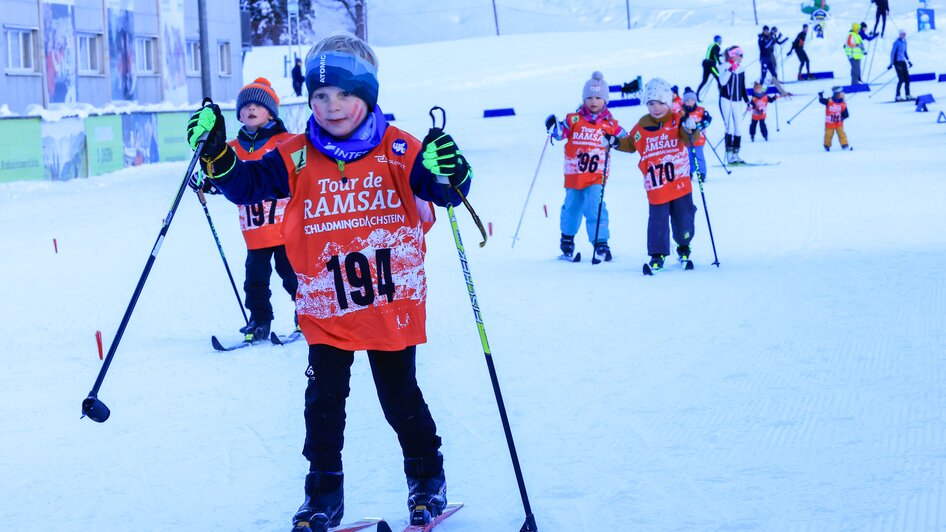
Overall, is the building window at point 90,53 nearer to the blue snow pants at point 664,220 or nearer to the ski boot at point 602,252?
the ski boot at point 602,252

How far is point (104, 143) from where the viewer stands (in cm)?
2053

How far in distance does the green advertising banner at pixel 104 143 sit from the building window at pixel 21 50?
6.83 m

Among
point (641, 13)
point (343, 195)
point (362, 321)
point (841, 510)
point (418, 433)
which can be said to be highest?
point (641, 13)

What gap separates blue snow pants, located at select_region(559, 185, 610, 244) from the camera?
10328mm

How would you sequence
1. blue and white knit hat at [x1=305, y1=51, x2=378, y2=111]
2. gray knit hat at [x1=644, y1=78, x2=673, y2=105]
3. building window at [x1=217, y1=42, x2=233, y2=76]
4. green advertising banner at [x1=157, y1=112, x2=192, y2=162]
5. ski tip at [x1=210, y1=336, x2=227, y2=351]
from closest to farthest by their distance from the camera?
blue and white knit hat at [x1=305, y1=51, x2=378, y2=111] → ski tip at [x1=210, y1=336, x2=227, y2=351] → gray knit hat at [x1=644, y1=78, x2=673, y2=105] → green advertising banner at [x1=157, y1=112, x2=192, y2=162] → building window at [x1=217, y1=42, x2=233, y2=76]

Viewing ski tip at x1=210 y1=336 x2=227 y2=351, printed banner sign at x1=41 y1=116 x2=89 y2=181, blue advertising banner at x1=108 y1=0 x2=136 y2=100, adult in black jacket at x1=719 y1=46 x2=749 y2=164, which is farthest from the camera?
blue advertising banner at x1=108 y1=0 x2=136 y2=100

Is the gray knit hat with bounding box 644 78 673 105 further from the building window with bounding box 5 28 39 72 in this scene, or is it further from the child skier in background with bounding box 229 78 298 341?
the building window with bounding box 5 28 39 72

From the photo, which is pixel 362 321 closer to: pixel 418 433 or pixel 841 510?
pixel 418 433

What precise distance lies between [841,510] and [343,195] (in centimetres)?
178

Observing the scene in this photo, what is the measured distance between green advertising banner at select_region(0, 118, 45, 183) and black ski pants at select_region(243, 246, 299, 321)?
1137 centimetres

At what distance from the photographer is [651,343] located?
22.0 feet

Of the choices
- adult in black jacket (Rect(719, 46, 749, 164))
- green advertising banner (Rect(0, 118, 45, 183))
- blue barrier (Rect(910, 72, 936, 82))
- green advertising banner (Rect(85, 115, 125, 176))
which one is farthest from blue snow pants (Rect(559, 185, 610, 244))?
blue barrier (Rect(910, 72, 936, 82))

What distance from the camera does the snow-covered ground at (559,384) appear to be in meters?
4.04

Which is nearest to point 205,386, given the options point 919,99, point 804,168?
point 804,168
